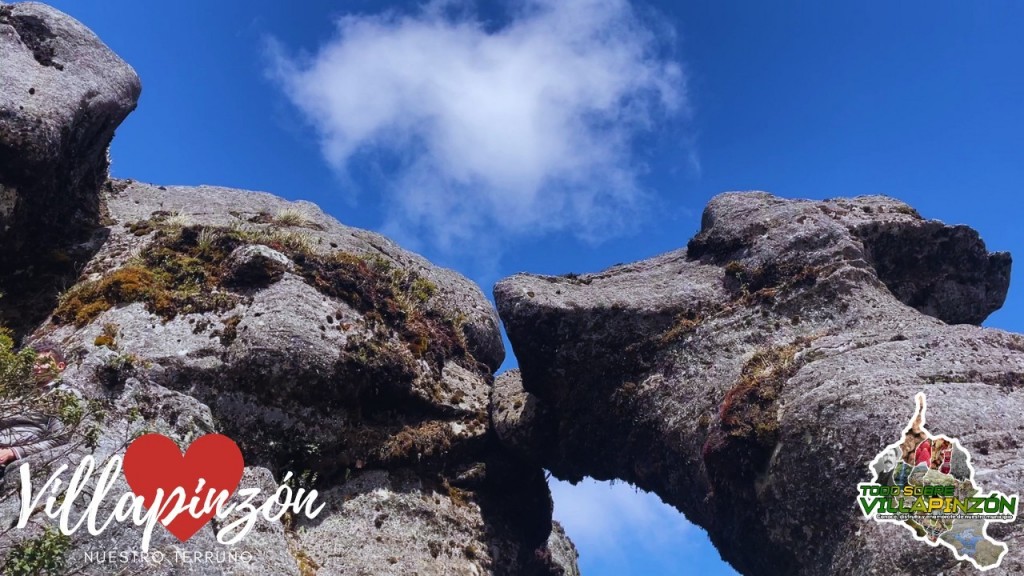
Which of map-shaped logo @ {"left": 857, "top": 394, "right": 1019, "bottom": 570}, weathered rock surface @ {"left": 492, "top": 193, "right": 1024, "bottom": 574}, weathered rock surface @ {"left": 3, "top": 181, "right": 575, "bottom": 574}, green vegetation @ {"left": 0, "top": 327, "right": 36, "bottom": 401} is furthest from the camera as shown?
weathered rock surface @ {"left": 3, "top": 181, "right": 575, "bottom": 574}

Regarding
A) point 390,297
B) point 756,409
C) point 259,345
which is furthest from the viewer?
point 390,297

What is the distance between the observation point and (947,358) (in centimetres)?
1775

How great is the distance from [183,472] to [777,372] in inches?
578

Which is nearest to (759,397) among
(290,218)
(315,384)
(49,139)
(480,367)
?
(315,384)

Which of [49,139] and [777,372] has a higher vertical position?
[49,139]

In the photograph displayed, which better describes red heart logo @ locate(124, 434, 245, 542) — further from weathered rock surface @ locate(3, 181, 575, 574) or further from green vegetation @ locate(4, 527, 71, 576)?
green vegetation @ locate(4, 527, 71, 576)

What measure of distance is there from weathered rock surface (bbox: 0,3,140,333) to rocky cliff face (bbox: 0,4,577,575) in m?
0.06

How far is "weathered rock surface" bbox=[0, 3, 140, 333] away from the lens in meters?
21.9

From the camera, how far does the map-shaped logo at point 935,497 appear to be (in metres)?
13.6

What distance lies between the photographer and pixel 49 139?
72.9 ft

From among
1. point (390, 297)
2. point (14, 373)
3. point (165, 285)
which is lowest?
point (14, 373)

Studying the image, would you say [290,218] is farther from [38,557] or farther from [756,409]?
[38,557]

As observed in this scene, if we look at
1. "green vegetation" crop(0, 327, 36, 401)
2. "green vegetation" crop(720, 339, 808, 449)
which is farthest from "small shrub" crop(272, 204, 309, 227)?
"green vegetation" crop(720, 339, 808, 449)

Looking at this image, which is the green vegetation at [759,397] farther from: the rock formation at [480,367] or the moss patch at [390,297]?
the moss patch at [390,297]
